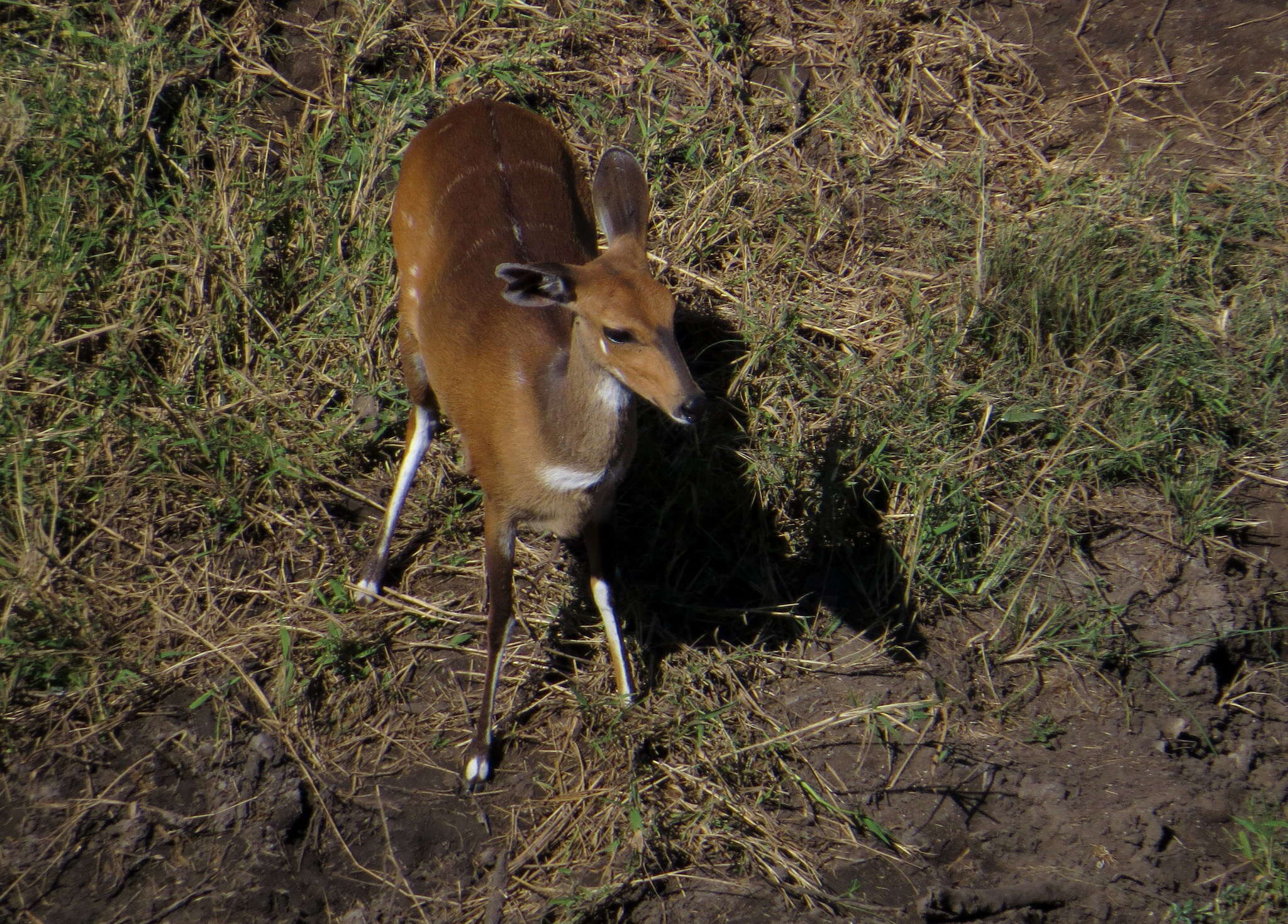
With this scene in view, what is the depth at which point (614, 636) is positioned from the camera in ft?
14.0

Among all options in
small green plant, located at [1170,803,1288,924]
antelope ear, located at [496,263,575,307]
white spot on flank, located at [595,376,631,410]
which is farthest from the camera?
small green plant, located at [1170,803,1288,924]

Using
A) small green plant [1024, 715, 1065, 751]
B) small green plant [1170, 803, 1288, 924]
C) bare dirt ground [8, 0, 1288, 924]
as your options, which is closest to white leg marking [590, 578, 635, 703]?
bare dirt ground [8, 0, 1288, 924]

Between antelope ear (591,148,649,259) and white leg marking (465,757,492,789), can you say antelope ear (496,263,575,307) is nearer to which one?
antelope ear (591,148,649,259)

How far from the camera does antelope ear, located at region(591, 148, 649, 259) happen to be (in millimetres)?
3768

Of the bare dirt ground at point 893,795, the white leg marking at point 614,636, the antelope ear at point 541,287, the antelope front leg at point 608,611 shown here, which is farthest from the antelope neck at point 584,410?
the bare dirt ground at point 893,795

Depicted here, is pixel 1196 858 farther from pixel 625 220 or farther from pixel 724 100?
pixel 724 100

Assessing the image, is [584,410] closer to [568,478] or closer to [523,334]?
[568,478]

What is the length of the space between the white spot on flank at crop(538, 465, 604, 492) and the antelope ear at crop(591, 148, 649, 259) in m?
0.76

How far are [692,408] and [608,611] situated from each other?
1257mm

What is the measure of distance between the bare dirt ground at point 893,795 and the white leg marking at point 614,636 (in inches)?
8.6

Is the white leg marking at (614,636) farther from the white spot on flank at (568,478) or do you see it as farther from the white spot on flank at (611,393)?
the white spot on flank at (611,393)

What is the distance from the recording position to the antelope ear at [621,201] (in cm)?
377

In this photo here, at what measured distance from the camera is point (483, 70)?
225 inches

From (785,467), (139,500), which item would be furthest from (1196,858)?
(139,500)
